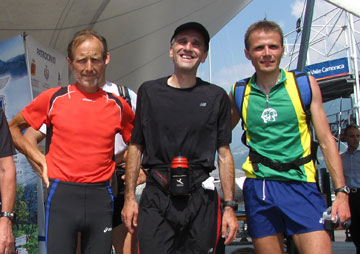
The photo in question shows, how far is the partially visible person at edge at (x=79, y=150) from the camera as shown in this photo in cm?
216

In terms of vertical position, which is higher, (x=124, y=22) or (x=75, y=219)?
(x=124, y=22)

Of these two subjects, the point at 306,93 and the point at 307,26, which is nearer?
the point at 306,93

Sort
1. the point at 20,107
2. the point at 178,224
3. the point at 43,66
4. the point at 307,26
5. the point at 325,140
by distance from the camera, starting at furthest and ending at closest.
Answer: the point at 307,26, the point at 43,66, the point at 20,107, the point at 325,140, the point at 178,224

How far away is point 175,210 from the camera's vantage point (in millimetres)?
2074

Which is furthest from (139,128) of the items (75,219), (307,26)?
(307,26)

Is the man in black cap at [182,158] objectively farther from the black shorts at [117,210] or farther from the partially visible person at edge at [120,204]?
the black shorts at [117,210]

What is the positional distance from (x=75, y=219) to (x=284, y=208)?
109 cm

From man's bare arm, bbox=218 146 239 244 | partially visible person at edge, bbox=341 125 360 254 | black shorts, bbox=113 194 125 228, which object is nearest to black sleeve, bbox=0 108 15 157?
black shorts, bbox=113 194 125 228

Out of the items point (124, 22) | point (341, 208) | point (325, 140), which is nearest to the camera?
point (341, 208)

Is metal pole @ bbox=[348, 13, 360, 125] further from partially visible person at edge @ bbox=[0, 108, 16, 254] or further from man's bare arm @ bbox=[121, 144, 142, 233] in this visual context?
partially visible person at edge @ bbox=[0, 108, 16, 254]

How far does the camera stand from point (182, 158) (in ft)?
6.94

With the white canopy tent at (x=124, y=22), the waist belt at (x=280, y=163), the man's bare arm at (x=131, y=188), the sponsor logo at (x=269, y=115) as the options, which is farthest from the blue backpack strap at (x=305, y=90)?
the white canopy tent at (x=124, y=22)

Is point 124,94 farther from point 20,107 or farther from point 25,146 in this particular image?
point 20,107

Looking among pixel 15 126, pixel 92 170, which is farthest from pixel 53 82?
pixel 92 170
